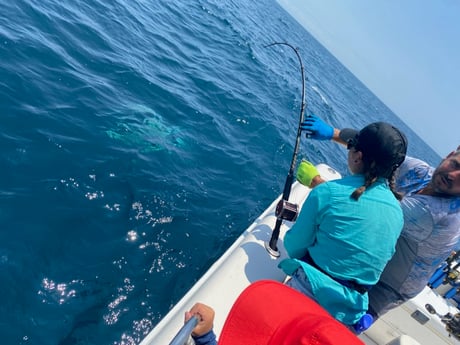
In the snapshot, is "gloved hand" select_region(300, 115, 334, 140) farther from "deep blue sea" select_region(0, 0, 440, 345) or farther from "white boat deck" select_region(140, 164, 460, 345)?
"deep blue sea" select_region(0, 0, 440, 345)

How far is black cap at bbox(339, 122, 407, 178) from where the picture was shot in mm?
2426

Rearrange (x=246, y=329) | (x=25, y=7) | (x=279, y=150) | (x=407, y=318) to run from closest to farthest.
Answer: (x=246, y=329) → (x=407, y=318) → (x=25, y=7) → (x=279, y=150)

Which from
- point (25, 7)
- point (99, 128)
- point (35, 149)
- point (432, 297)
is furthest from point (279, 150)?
point (25, 7)

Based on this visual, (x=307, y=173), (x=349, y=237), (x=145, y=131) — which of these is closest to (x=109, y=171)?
(x=145, y=131)

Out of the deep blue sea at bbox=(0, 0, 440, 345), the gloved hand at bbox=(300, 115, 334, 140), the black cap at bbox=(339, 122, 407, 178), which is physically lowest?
the deep blue sea at bbox=(0, 0, 440, 345)

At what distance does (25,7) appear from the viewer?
952 cm

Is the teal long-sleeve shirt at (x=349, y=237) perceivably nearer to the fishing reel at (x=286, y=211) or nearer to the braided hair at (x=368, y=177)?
the braided hair at (x=368, y=177)

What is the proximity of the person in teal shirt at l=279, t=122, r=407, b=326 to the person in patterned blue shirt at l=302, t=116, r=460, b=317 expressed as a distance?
589 millimetres

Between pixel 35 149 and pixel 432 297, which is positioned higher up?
pixel 432 297

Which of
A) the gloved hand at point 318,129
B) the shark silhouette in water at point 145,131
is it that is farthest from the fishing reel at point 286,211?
the shark silhouette in water at point 145,131

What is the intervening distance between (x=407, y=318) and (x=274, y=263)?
7.14 ft

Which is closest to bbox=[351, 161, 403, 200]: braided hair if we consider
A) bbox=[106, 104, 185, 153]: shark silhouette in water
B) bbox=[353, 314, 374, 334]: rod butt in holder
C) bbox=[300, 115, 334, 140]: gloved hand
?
bbox=[353, 314, 374, 334]: rod butt in holder

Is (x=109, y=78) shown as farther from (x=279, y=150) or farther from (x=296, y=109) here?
(x=296, y=109)

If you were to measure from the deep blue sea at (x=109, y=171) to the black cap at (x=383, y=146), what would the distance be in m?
3.08
